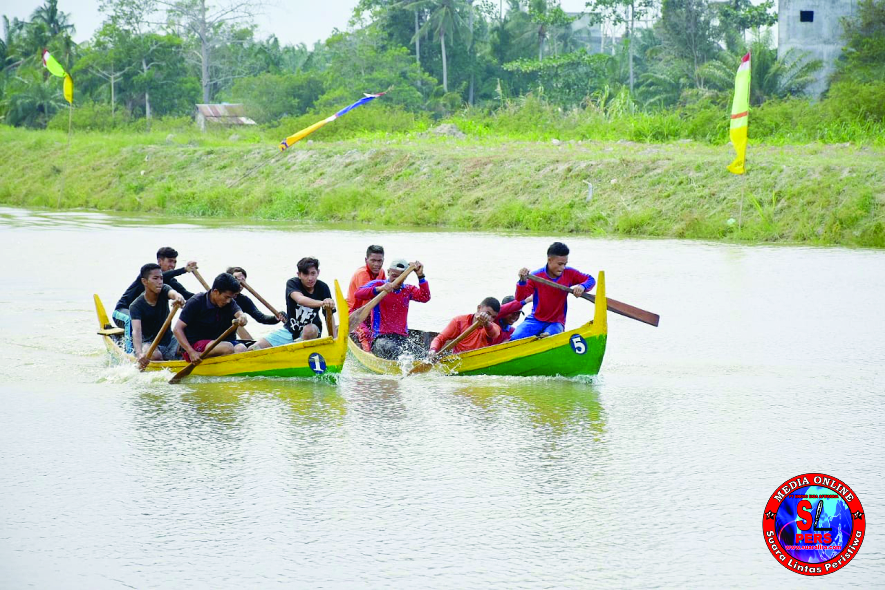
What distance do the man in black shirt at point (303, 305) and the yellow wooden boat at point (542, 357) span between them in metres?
0.70

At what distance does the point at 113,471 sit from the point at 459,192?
22386 mm

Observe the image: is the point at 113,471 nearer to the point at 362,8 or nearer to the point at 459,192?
the point at 459,192

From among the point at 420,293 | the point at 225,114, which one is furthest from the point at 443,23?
the point at 420,293

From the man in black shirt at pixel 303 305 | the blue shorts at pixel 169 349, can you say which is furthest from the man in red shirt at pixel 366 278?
the blue shorts at pixel 169 349

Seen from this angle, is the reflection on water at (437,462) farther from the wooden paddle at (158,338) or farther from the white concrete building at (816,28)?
the white concrete building at (816,28)

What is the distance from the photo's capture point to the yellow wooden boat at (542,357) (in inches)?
358

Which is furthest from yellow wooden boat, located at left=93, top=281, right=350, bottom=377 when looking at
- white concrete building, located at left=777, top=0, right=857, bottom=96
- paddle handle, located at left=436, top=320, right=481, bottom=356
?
white concrete building, located at left=777, top=0, right=857, bottom=96

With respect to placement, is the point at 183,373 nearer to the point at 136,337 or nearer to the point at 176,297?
the point at 136,337

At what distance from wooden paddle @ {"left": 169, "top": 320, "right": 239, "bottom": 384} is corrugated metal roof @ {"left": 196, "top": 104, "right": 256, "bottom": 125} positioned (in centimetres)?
4026

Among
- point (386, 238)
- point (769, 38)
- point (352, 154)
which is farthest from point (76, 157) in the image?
point (769, 38)

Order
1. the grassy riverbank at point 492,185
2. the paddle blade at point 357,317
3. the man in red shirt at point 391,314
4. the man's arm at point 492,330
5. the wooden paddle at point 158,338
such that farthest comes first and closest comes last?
the grassy riverbank at point 492,185
the man in red shirt at point 391,314
the man's arm at point 492,330
the paddle blade at point 357,317
the wooden paddle at point 158,338

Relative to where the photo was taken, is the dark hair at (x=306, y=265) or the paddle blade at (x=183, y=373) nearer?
the paddle blade at (x=183, y=373)

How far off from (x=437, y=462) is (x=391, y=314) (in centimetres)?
314

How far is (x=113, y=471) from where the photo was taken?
6867 mm
